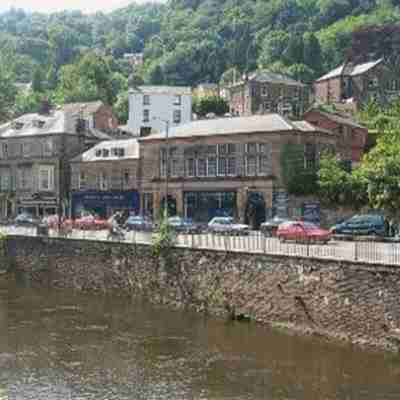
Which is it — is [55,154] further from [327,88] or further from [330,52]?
[330,52]

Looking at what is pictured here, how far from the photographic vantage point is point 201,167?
206ft

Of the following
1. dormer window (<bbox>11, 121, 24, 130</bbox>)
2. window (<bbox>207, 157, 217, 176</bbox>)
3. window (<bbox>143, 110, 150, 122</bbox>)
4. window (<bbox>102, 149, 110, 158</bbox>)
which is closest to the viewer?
window (<bbox>207, 157, 217, 176</bbox>)

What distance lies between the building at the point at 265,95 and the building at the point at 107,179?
44780mm

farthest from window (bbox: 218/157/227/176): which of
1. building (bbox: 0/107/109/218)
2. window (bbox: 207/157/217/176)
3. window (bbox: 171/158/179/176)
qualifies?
building (bbox: 0/107/109/218)

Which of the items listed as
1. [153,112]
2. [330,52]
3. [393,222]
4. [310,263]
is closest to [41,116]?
[153,112]

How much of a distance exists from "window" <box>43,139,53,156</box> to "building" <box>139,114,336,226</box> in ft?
40.6

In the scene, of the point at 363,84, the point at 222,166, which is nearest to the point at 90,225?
the point at 222,166

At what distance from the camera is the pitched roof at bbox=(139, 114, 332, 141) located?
5950 centimetres

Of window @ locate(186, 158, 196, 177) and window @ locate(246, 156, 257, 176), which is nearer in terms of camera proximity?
window @ locate(246, 156, 257, 176)

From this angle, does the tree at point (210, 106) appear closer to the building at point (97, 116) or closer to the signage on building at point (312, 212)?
the building at point (97, 116)

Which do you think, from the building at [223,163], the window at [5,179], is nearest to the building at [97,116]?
the window at [5,179]

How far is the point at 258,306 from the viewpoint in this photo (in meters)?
37.0

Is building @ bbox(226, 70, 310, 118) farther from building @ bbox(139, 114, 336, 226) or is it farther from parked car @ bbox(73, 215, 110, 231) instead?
parked car @ bbox(73, 215, 110, 231)

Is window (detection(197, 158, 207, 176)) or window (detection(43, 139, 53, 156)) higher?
window (detection(43, 139, 53, 156))
